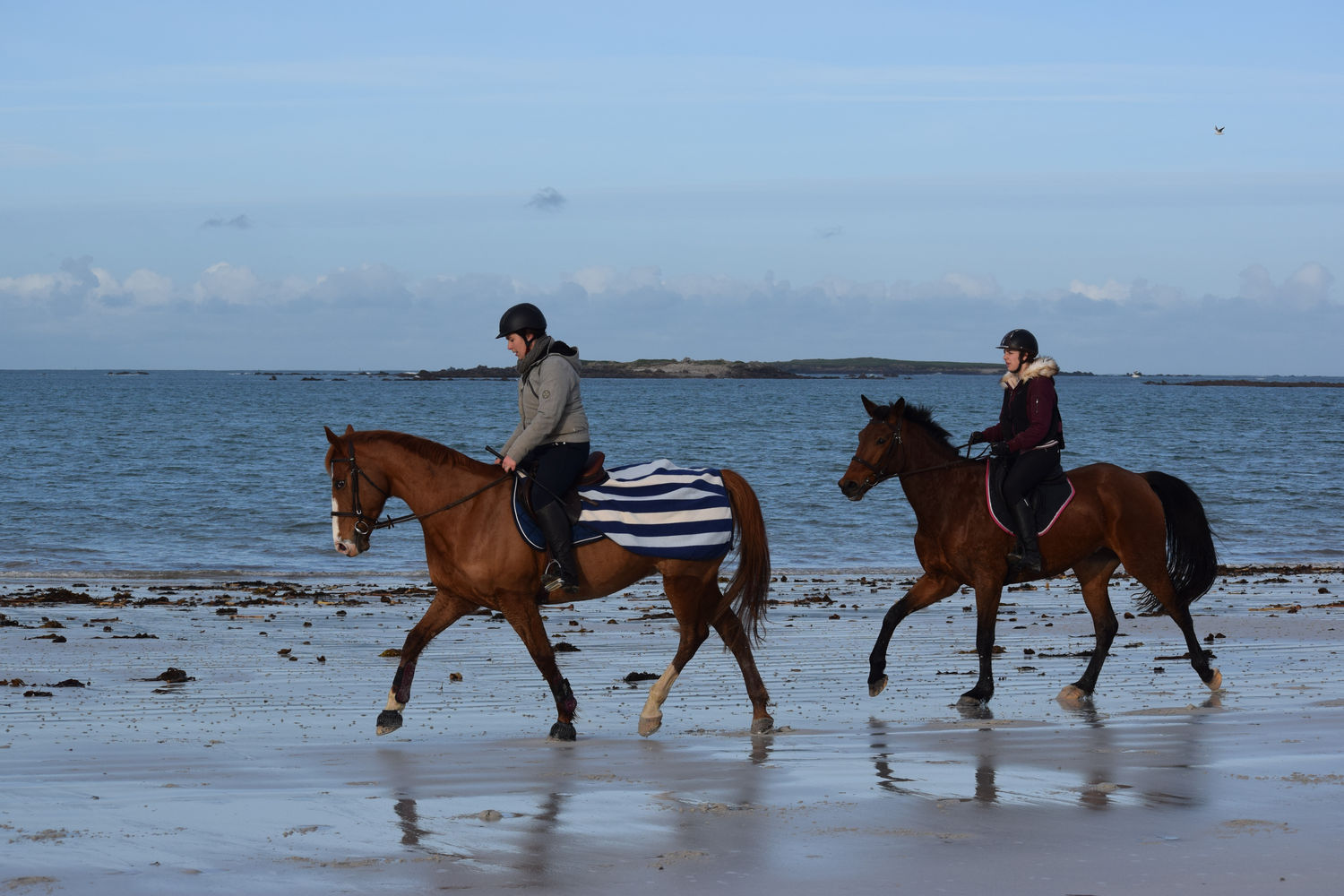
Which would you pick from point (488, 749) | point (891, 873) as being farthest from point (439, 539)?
point (891, 873)

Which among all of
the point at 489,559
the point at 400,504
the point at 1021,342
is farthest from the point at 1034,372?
the point at 400,504

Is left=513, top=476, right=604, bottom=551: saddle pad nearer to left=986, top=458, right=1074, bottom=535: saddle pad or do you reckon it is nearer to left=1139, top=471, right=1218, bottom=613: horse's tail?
left=986, top=458, right=1074, bottom=535: saddle pad

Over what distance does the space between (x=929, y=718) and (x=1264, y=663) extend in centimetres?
392

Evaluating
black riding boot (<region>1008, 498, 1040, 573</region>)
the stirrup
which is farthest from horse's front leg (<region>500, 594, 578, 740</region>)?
black riding boot (<region>1008, 498, 1040, 573</region>)

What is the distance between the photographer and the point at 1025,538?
972 centimetres

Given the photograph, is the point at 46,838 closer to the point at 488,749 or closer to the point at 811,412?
the point at 488,749

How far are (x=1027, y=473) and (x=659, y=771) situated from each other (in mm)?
4115

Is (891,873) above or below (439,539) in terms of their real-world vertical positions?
below

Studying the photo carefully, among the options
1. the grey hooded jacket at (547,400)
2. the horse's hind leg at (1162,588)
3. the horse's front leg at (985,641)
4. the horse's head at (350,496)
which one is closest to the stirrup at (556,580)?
A: the grey hooded jacket at (547,400)

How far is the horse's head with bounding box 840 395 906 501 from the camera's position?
9.76m

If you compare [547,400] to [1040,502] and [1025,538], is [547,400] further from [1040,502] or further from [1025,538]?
[1040,502]

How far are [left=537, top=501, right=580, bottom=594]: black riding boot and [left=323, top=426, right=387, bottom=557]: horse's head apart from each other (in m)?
1.04

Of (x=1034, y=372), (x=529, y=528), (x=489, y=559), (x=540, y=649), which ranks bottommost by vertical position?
(x=540, y=649)

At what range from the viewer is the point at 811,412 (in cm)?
9888
